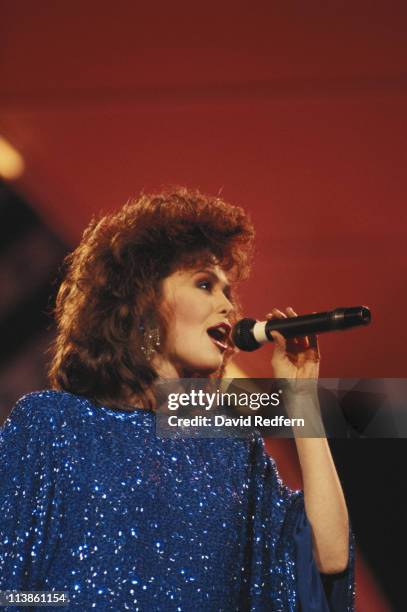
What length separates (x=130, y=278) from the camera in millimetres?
1397

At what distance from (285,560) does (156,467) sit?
292mm

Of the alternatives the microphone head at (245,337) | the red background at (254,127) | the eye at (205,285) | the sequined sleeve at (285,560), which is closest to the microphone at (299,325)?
the microphone head at (245,337)

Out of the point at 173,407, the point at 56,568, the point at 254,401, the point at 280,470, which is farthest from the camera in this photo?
the point at 280,470

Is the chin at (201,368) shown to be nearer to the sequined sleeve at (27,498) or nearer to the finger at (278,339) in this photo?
the finger at (278,339)

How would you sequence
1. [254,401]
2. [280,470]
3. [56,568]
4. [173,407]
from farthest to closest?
[280,470] → [254,401] → [173,407] → [56,568]

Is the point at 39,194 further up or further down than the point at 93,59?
further down

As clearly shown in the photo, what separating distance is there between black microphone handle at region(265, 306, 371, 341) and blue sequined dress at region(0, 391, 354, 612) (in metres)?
0.26

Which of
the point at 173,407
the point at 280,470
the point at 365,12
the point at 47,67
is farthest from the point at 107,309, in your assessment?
the point at 365,12

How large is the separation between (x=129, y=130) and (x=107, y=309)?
60cm

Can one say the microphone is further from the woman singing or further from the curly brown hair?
the curly brown hair

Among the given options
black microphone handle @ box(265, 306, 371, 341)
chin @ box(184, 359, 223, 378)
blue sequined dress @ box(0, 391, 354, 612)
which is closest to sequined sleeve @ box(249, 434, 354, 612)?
blue sequined dress @ box(0, 391, 354, 612)

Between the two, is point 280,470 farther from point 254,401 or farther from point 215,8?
point 215,8

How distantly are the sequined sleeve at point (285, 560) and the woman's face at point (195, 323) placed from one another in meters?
0.20

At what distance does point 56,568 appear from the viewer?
45.4 inches
